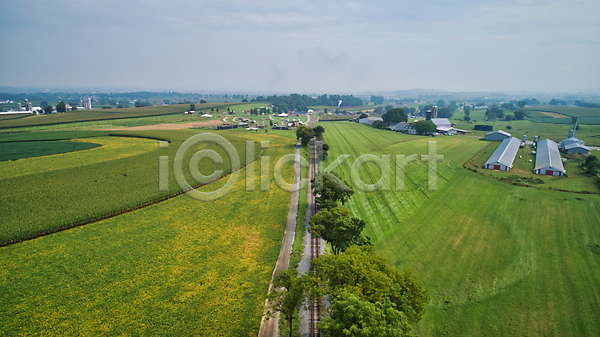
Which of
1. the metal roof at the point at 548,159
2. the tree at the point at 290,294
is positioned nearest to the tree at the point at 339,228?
the tree at the point at 290,294

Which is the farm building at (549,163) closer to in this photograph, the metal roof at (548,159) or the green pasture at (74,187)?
the metal roof at (548,159)

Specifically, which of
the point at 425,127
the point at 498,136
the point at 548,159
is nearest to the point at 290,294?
the point at 548,159

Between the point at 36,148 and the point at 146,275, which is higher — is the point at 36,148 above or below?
above

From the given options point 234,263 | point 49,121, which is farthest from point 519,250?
point 49,121

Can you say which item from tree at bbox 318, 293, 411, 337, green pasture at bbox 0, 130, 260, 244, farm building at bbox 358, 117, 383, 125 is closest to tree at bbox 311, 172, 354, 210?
tree at bbox 318, 293, 411, 337

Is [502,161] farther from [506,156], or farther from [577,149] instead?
[577,149]

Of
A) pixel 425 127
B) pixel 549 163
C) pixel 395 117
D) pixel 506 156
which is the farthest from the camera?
pixel 395 117

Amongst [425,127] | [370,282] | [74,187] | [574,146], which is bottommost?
[370,282]
